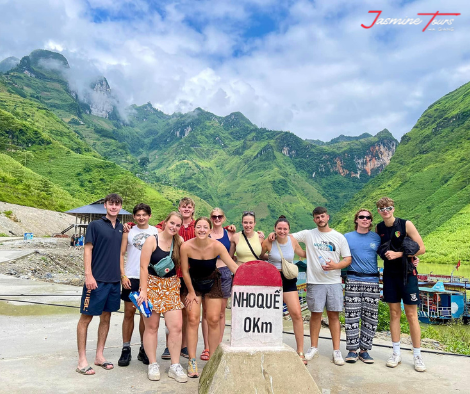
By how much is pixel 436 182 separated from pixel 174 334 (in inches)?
4354

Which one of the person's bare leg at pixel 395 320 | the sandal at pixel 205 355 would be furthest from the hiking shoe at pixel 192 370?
the person's bare leg at pixel 395 320

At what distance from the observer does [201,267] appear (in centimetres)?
414

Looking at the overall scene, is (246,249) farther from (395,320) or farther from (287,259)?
(395,320)

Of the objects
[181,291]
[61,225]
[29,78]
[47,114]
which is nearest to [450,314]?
[181,291]

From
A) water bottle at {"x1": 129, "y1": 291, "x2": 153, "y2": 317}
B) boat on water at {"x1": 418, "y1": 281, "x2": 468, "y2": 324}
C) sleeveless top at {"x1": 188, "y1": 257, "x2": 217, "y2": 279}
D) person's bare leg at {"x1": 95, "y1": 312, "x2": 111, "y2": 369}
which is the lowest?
boat on water at {"x1": 418, "y1": 281, "x2": 468, "y2": 324}

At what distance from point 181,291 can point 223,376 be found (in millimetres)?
1342

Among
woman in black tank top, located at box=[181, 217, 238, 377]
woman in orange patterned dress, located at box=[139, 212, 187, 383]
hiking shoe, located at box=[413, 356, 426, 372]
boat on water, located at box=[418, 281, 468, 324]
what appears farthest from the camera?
boat on water, located at box=[418, 281, 468, 324]

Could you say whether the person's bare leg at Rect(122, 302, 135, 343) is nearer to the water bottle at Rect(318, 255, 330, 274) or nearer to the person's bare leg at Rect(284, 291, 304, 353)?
the person's bare leg at Rect(284, 291, 304, 353)

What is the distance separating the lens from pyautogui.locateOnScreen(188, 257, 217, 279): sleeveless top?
413cm

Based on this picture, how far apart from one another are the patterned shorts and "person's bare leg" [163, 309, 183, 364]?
0.08 metres

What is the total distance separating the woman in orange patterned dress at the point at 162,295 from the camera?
398 cm

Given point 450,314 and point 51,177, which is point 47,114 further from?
point 450,314

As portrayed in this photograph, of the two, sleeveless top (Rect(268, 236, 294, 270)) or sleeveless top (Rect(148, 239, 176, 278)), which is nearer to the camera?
sleeveless top (Rect(148, 239, 176, 278))

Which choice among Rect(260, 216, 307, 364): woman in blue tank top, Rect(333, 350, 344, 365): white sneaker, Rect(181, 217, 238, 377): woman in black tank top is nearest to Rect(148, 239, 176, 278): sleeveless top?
Rect(181, 217, 238, 377): woman in black tank top
